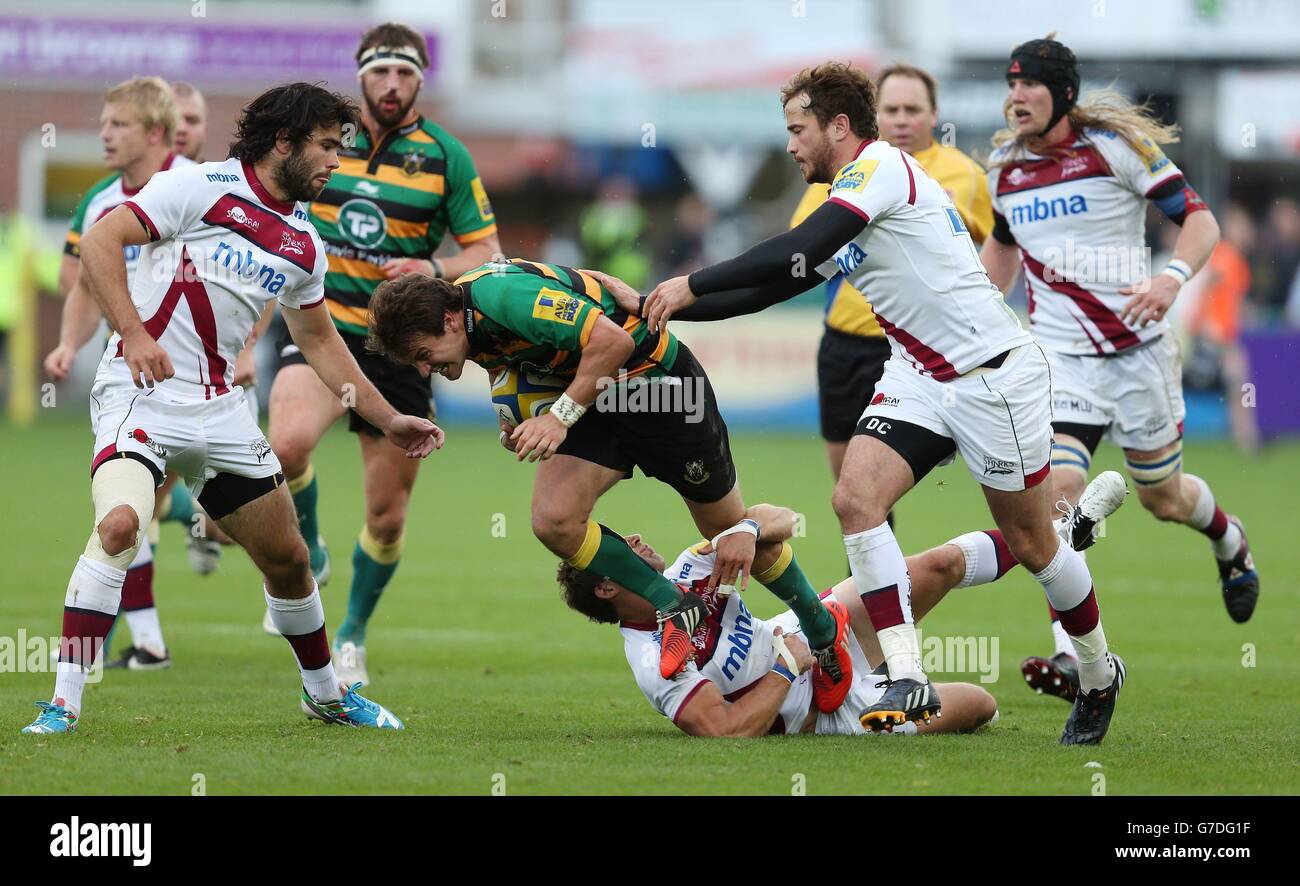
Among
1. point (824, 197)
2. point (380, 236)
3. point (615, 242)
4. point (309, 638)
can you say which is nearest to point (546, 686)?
point (309, 638)

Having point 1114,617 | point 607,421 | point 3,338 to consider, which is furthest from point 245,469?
point 3,338

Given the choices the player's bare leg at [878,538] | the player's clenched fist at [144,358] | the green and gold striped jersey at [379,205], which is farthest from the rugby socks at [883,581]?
the green and gold striped jersey at [379,205]

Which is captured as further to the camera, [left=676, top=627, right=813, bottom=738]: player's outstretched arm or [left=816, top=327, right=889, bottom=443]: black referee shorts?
[left=816, top=327, right=889, bottom=443]: black referee shorts

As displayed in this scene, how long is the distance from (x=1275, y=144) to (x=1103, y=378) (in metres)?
23.7

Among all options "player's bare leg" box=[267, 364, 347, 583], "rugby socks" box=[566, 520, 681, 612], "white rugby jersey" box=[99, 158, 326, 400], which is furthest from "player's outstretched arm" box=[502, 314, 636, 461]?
"player's bare leg" box=[267, 364, 347, 583]

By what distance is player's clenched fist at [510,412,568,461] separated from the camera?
5773mm

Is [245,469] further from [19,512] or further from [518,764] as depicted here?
[19,512]

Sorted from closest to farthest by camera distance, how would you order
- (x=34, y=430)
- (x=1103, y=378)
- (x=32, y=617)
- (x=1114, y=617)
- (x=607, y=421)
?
(x=607, y=421) → (x=1103, y=378) → (x=32, y=617) → (x=1114, y=617) → (x=34, y=430)

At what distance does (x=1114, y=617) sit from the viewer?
10.1 metres

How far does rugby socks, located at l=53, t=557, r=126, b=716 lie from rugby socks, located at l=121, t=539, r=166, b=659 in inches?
85.2

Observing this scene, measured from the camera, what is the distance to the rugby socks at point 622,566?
6297 millimetres

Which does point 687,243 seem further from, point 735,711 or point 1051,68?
point 735,711

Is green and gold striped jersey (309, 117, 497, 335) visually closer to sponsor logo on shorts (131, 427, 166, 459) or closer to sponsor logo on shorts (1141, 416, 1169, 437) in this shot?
sponsor logo on shorts (131, 427, 166, 459)

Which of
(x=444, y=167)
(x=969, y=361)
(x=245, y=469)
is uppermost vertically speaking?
(x=444, y=167)
